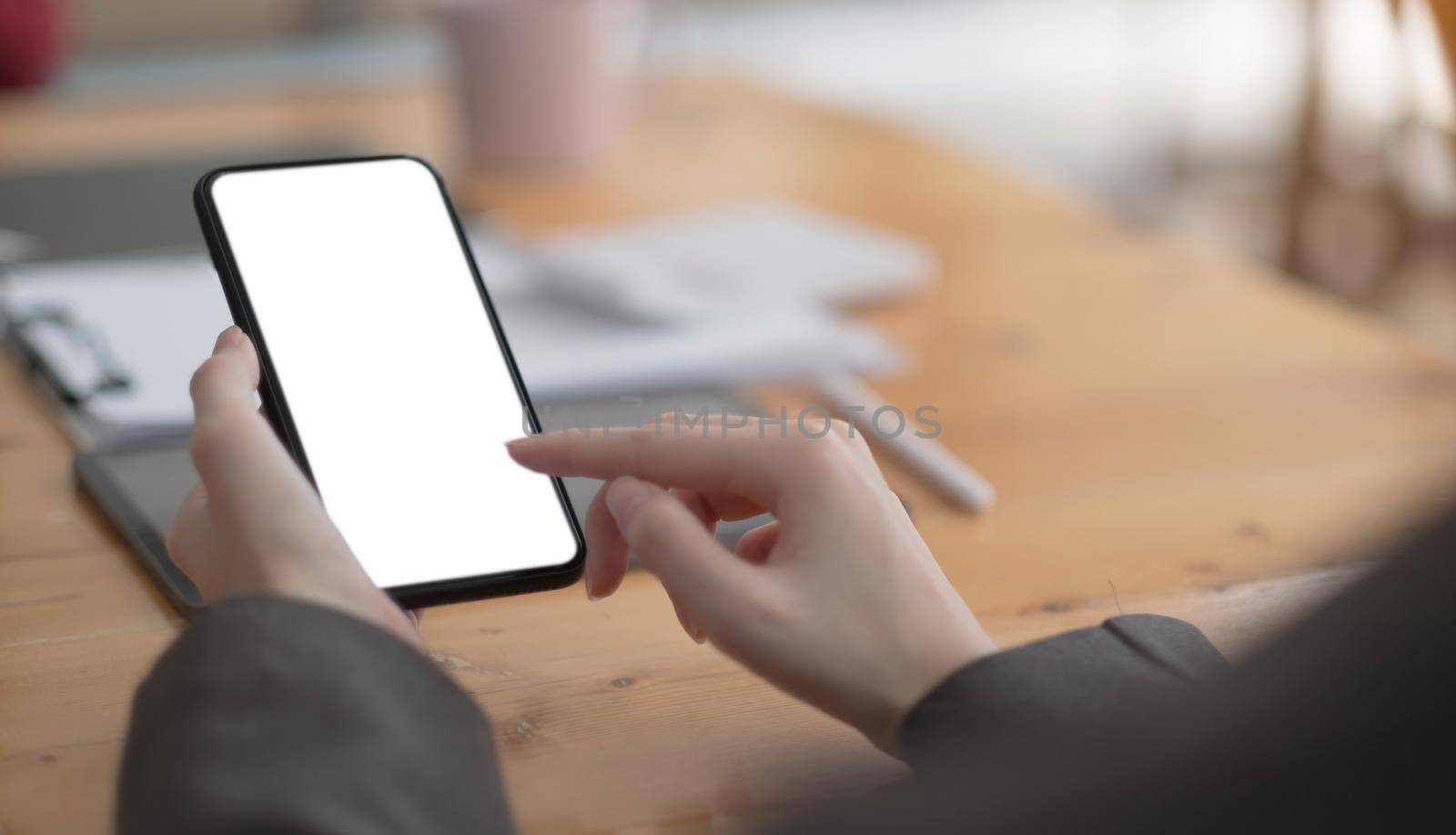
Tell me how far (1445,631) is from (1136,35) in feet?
10.1

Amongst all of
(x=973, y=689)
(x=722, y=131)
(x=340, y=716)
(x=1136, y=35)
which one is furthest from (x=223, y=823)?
(x=1136, y=35)

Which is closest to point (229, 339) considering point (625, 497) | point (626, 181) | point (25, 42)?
point (625, 497)

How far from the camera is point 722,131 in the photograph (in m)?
1.29

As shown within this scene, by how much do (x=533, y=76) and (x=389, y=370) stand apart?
2.36 feet

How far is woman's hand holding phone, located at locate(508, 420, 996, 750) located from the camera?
13.1 inches

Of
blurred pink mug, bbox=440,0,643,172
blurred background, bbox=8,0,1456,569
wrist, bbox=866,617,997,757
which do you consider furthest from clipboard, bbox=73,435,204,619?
blurred pink mug, bbox=440,0,643,172

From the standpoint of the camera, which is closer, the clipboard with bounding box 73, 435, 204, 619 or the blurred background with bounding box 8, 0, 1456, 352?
the clipboard with bounding box 73, 435, 204, 619

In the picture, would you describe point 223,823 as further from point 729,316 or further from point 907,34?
point 907,34

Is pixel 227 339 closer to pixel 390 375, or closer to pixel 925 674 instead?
pixel 390 375

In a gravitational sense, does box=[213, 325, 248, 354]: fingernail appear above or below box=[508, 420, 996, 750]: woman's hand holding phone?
above

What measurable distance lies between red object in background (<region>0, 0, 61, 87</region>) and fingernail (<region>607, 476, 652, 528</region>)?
4.34 ft

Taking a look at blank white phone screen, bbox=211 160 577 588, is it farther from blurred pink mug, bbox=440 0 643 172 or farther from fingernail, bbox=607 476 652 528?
blurred pink mug, bbox=440 0 643 172

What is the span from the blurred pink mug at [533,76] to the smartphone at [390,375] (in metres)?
0.63

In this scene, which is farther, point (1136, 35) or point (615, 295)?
point (1136, 35)
